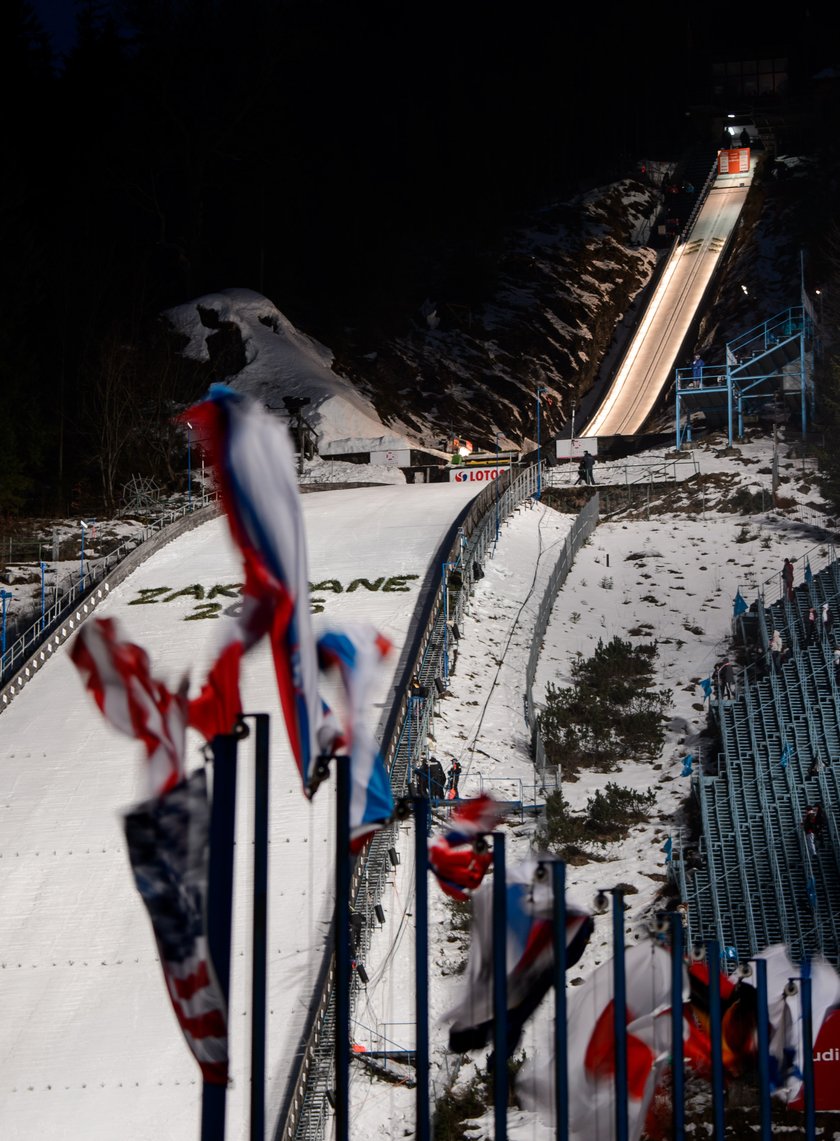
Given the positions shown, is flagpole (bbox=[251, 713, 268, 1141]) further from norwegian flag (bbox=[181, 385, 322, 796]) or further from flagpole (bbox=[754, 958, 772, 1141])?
flagpole (bbox=[754, 958, 772, 1141])

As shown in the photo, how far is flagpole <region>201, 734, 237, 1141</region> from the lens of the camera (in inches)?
408

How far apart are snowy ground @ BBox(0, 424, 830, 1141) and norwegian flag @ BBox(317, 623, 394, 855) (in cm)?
802

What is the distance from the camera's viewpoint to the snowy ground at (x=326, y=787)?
1983 centimetres

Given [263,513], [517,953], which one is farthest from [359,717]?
[517,953]

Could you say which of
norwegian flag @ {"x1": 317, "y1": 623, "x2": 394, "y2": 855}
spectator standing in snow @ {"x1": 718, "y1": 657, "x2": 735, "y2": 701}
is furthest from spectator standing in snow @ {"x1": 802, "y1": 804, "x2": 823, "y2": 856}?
norwegian flag @ {"x1": 317, "y1": 623, "x2": 394, "y2": 855}

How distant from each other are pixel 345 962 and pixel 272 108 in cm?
5588

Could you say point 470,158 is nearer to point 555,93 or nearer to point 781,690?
point 555,93

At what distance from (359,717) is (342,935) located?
5.33ft

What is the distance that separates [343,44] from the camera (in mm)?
86312

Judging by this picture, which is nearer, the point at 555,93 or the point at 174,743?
the point at 174,743

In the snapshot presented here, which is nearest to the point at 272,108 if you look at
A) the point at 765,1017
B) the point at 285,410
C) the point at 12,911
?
the point at 285,410

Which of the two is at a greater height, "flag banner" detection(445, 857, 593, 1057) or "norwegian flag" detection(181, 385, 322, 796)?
"norwegian flag" detection(181, 385, 322, 796)

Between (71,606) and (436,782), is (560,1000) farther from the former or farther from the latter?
(71,606)

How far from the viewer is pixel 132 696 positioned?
10.1 metres
